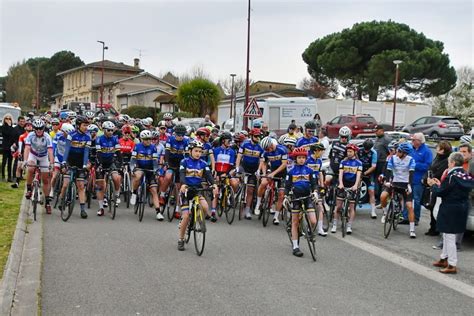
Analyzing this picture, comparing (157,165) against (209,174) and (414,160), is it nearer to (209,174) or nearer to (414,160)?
(209,174)

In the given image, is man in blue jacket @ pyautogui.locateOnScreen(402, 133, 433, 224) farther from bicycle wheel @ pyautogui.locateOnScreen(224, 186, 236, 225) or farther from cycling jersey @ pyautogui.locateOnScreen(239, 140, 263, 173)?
bicycle wheel @ pyautogui.locateOnScreen(224, 186, 236, 225)

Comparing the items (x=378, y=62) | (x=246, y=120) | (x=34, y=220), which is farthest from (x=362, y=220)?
(x=378, y=62)

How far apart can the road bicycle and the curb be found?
8.63 feet

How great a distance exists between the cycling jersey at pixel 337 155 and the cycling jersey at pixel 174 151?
3.25 meters

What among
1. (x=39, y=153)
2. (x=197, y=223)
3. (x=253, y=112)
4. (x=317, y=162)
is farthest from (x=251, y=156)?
(x=253, y=112)

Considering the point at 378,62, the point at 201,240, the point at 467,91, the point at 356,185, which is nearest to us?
the point at 201,240

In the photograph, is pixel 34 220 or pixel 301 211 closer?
pixel 301 211

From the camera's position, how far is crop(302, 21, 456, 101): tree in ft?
156

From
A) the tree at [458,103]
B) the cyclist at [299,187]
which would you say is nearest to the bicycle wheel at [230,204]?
the cyclist at [299,187]

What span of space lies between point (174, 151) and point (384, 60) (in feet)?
128

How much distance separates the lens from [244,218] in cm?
1220

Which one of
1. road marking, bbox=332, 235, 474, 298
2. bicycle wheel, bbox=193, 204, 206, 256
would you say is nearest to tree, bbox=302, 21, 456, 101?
road marking, bbox=332, 235, 474, 298

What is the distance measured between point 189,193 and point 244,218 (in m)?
3.59

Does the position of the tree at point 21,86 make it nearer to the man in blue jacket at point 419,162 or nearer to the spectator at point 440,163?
the man in blue jacket at point 419,162
